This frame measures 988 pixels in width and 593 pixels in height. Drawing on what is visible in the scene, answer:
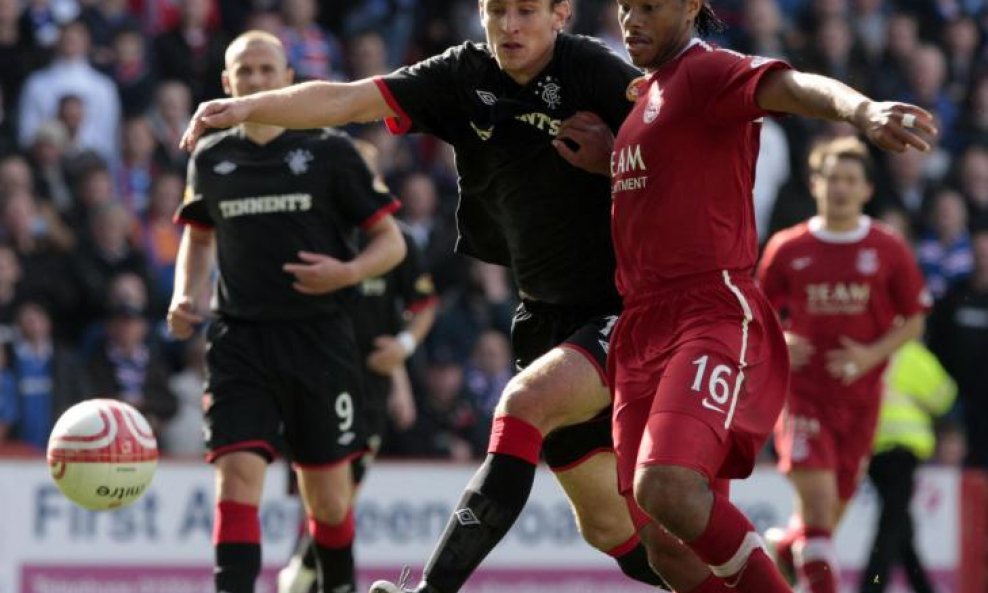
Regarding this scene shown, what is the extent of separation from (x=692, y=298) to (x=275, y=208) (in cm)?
287

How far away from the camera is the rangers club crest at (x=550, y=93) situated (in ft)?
24.2

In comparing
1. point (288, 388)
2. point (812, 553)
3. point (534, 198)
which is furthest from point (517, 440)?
point (812, 553)

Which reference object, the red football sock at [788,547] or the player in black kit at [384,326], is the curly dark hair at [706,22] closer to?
the player in black kit at [384,326]

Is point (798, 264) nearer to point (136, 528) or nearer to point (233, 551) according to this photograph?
point (233, 551)

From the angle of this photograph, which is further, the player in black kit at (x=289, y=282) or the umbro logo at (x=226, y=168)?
the umbro logo at (x=226, y=168)

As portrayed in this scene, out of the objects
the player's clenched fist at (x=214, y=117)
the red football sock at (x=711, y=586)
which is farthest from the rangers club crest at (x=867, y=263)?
the player's clenched fist at (x=214, y=117)

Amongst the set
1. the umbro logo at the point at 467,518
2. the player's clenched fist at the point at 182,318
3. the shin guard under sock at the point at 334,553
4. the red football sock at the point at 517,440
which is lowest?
the shin guard under sock at the point at 334,553

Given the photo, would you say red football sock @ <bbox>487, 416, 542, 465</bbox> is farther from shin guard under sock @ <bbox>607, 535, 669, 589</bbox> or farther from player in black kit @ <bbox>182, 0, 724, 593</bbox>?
shin guard under sock @ <bbox>607, 535, 669, 589</bbox>

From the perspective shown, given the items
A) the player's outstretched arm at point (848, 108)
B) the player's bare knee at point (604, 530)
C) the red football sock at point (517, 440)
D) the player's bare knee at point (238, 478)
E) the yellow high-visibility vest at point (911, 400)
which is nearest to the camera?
the player's outstretched arm at point (848, 108)

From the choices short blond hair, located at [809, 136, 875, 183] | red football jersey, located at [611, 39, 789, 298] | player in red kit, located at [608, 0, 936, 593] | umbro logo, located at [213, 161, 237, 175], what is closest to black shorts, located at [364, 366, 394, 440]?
umbro logo, located at [213, 161, 237, 175]

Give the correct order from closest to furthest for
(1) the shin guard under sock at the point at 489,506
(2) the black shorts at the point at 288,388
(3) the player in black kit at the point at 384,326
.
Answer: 1. (1) the shin guard under sock at the point at 489,506
2. (2) the black shorts at the point at 288,388
3. (3) the player in black kit at the point at 384,326

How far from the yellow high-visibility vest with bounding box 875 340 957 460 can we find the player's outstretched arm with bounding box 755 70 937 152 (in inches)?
201

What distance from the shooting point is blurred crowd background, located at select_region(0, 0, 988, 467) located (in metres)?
13.7

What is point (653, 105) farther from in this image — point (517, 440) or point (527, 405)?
point (517, 440)
